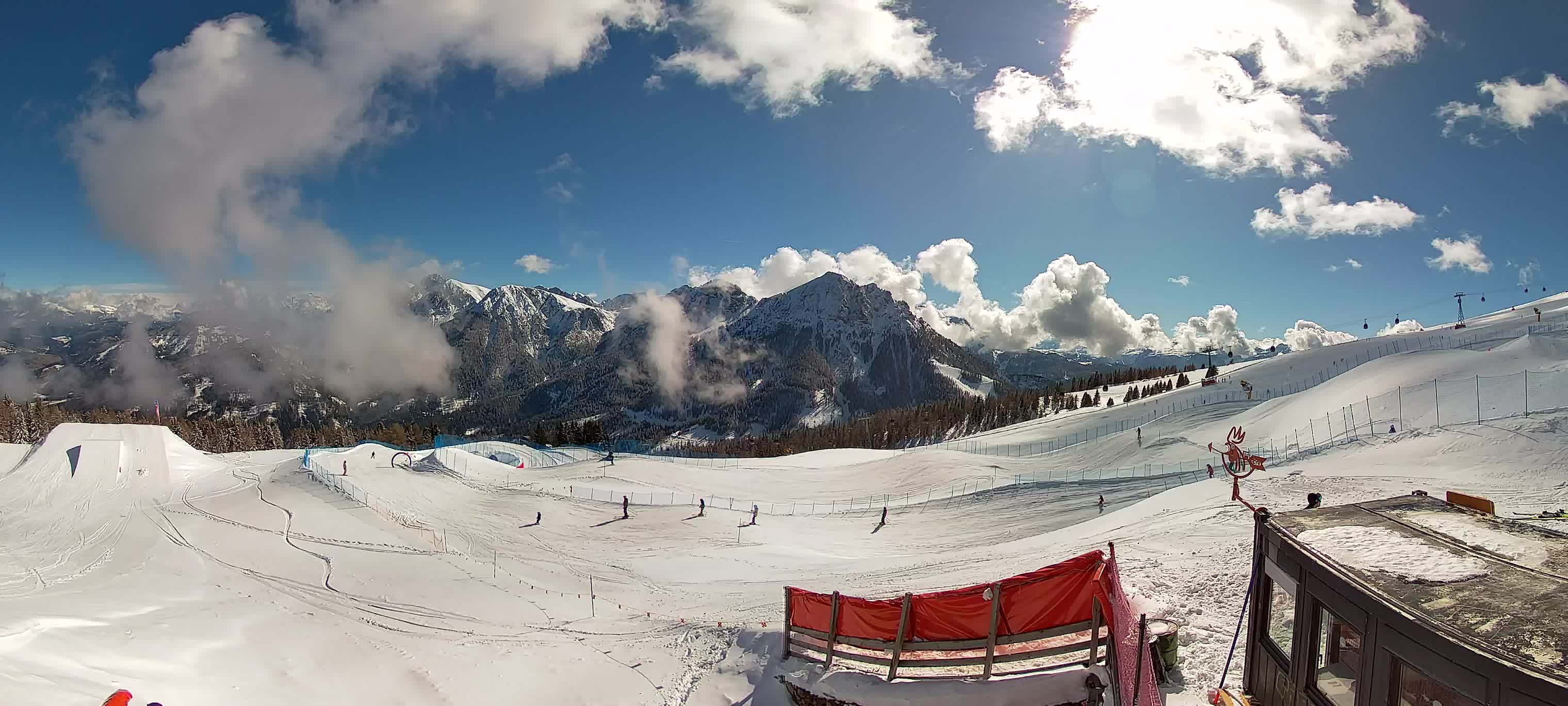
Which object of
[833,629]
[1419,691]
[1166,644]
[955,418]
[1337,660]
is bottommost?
[955,418]

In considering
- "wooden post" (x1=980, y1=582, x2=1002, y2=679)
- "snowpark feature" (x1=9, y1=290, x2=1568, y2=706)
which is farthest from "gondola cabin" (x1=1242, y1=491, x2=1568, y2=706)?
"snowpark feature" (x1=9, y1=290, x2=1568, y2=706)

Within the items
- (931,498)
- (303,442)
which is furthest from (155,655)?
(303,442)

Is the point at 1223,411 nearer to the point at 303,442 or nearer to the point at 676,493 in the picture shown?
the point at 676,493

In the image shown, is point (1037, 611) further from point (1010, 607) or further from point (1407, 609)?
point (1407, 609)

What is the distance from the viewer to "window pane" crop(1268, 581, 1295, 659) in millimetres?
6203

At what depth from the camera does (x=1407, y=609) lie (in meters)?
4.70

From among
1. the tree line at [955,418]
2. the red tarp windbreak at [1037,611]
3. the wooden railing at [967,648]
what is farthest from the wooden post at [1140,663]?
the tree line at [955,418]

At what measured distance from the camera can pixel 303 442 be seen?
118 metres

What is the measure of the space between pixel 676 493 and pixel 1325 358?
3559 inches

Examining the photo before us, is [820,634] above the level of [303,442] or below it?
above

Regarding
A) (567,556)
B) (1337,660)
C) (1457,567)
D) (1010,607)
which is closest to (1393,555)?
(1457,567)

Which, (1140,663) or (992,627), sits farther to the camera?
(992,627)

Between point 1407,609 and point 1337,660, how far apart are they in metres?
1.18

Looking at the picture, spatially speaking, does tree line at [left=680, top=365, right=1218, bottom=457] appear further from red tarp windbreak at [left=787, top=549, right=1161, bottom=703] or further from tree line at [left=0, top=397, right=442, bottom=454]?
red tarp windbreak at [left=787, top=549, right=1161, bottom=703]
